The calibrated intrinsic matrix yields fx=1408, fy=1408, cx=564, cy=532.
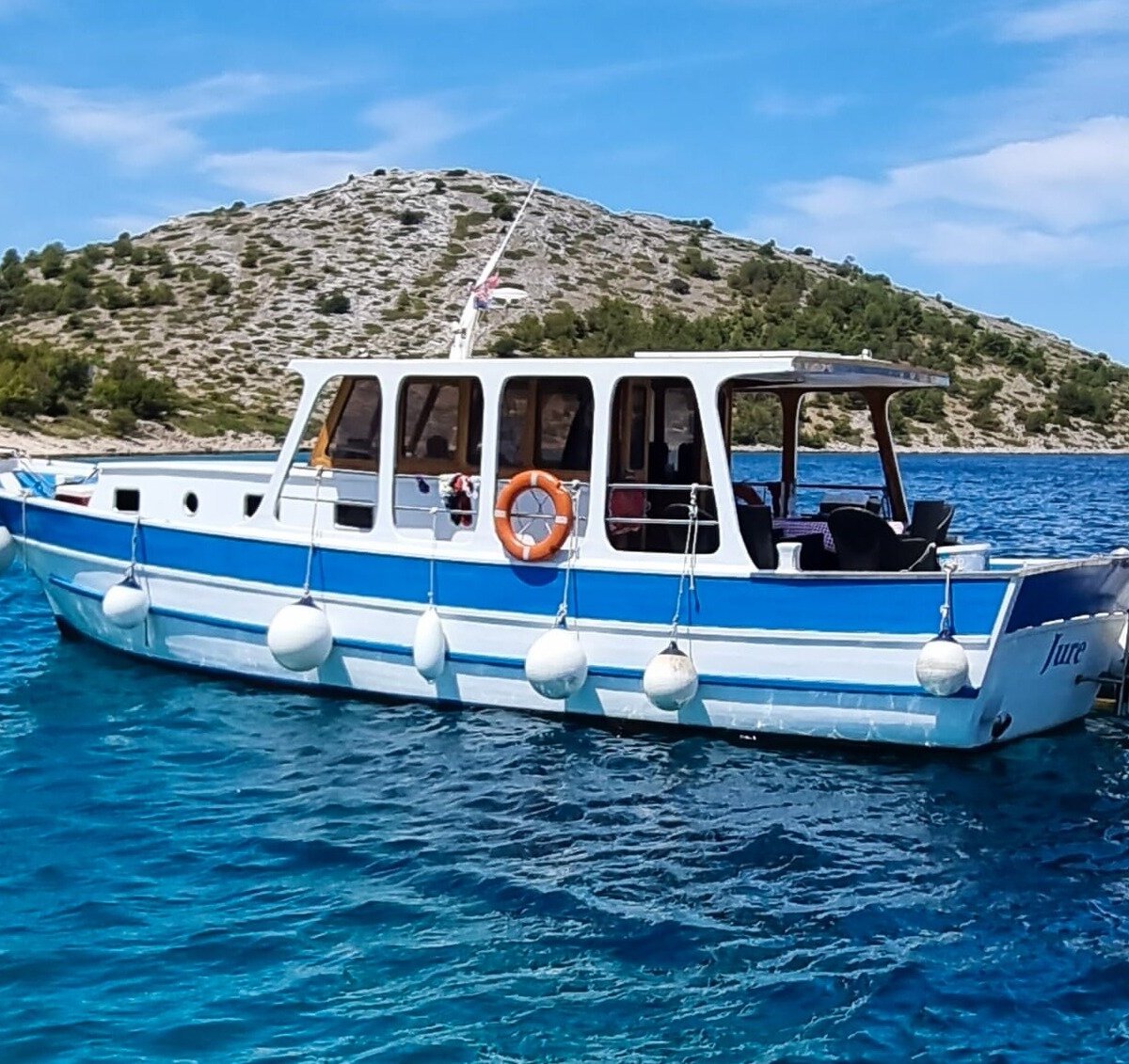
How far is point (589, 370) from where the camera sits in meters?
11.1

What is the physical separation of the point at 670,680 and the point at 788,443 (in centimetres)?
424

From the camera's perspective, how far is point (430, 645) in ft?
36.1

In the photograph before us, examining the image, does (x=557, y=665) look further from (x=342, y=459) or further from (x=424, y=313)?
(x=424, y=313)

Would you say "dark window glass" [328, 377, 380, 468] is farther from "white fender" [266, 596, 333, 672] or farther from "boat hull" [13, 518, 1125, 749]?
"white fender" [266, 596, 333, 672]

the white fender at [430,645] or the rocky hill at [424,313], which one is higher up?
the rocky hill at [424,313]

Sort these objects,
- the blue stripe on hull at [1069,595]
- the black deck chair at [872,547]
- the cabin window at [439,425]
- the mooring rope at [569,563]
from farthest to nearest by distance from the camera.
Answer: the cabin window at [439,425] < the black deck chair at [872,547] < the mooring rope at [569,563] < the blue stripe on hull at [1069,595]

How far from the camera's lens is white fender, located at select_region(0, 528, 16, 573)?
44.2ft

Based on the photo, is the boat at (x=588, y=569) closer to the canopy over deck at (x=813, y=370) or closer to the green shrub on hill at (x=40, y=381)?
the canopy over deck at (x=813, y=370)

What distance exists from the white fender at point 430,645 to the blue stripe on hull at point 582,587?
18cm

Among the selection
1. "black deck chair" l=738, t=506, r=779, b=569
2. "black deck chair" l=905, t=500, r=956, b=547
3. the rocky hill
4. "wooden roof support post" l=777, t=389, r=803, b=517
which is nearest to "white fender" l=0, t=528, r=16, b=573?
"black deck chair" l=738, t=506, r=779, b=569

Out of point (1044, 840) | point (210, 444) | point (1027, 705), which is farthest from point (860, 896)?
point (210, 444)

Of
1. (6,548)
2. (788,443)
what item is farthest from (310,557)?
(788,443)

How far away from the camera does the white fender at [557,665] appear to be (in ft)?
33.6

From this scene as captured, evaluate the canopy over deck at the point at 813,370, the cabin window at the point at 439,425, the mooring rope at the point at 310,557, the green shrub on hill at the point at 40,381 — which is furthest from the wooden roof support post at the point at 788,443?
the green shrub on hill at the point at 40,381
